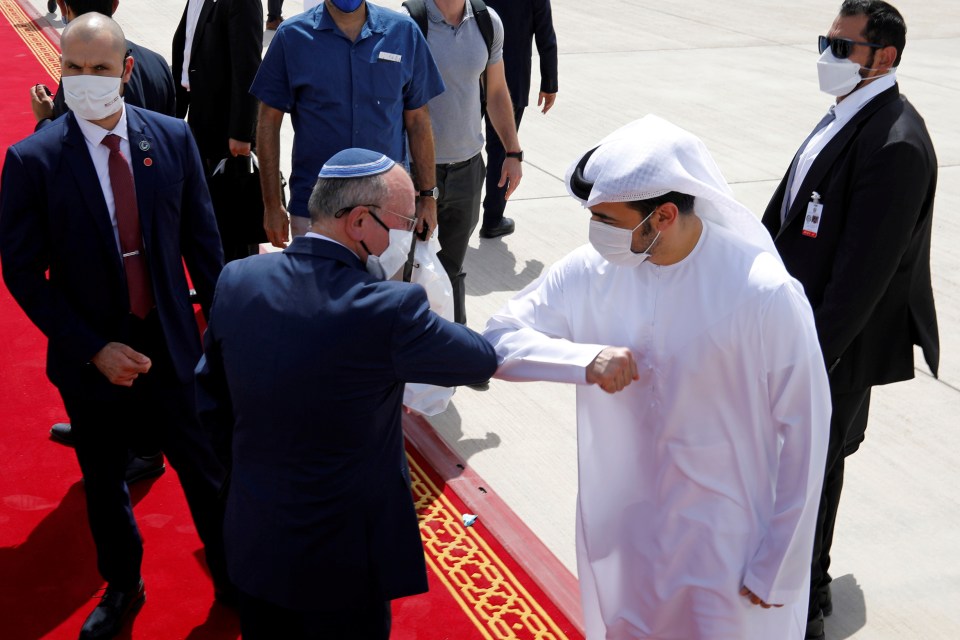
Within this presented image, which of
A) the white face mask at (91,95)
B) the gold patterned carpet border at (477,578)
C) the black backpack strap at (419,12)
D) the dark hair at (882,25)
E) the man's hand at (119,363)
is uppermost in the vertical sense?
the dark hair at (882,25)

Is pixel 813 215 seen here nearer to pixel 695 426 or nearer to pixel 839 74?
pixel 839 74

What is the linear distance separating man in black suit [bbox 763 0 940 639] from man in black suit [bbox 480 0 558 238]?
11.2 feet

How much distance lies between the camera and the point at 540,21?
7.08 meters

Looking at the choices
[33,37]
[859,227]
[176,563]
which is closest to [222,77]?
[176,563]

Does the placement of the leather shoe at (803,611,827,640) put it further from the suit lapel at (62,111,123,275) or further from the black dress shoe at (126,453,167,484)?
the black dress shoe at (126,453,167,484)

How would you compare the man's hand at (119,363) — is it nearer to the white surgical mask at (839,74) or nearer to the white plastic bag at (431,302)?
the white plastic bag at (431,302)

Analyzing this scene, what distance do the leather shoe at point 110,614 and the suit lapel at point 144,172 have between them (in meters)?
1.32

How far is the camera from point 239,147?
221 inches

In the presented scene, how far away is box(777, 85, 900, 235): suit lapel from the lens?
363 cm

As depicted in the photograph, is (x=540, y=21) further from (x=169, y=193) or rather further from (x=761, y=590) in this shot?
(x=761, y=590)

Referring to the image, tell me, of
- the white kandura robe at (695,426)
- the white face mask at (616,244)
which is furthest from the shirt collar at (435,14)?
the white face mask at (616,244)

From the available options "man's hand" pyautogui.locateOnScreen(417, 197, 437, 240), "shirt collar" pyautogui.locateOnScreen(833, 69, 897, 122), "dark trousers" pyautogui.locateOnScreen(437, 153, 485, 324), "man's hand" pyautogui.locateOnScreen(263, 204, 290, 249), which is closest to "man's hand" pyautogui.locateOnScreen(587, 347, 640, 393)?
"shirt collar" pyautogui.locateOnScreen(833, 69, 897, 122)

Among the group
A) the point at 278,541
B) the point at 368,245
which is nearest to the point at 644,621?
the point at 278,541

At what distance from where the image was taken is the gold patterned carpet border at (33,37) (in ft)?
43.3
